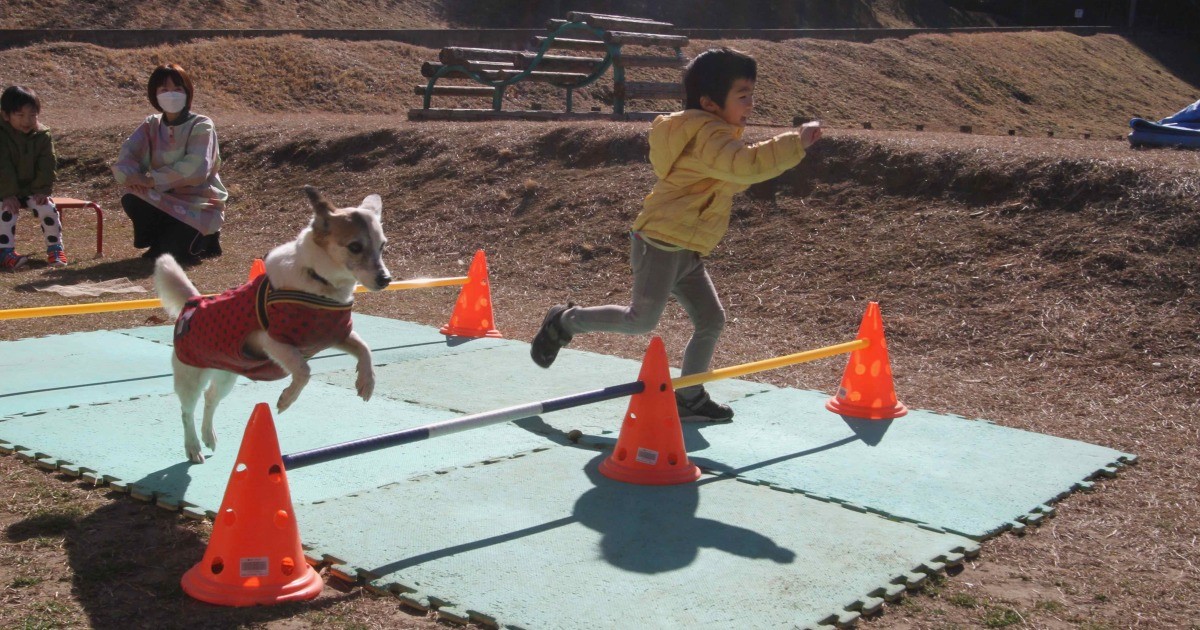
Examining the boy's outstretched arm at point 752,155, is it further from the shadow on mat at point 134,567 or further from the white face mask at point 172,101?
the white face mask at point 172,101

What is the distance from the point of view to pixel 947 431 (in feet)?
18.6

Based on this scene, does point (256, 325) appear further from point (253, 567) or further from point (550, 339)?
point (550, 339)

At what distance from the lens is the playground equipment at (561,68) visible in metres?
15.5

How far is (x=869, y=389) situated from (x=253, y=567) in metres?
3.66

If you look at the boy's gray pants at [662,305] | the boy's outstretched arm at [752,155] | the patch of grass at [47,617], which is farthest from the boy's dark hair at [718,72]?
the patch of grass at [47,617]

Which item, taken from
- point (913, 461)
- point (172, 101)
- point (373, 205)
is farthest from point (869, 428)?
point (172, 101)

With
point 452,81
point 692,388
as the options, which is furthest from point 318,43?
point 692,388

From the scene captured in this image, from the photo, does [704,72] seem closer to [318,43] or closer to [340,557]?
[340,557]

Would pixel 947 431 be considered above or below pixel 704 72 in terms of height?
below

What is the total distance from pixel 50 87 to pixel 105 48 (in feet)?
8.32

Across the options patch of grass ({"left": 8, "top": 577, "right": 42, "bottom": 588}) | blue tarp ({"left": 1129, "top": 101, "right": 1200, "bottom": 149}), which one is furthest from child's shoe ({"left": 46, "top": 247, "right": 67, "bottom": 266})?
blue tarp ({"left": 1129, "top": 101, "right": 1200, "bottom": 149})

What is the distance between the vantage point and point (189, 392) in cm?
453

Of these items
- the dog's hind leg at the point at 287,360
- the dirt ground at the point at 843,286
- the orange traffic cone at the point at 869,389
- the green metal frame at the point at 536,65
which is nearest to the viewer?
the dirt ground at the point at 843,286

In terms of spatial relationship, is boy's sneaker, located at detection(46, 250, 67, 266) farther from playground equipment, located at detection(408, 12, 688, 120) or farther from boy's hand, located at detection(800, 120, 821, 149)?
boy's hand, located at detection(800, 120, 821, 149)
